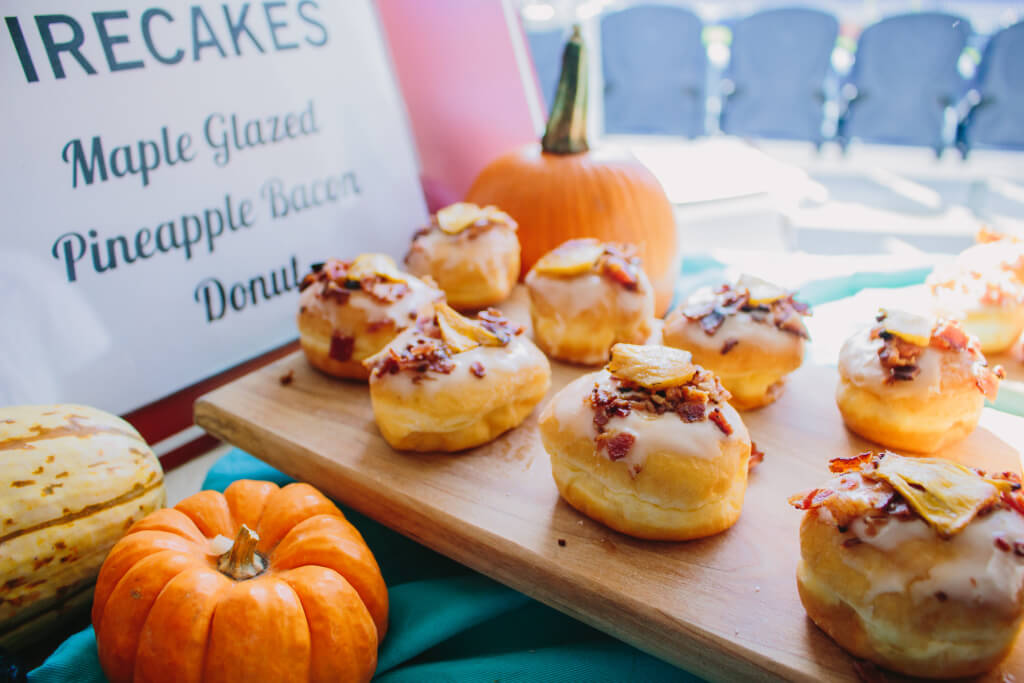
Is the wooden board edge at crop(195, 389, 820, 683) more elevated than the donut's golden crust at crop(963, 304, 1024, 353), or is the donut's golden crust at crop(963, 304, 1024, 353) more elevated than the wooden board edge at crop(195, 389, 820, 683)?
the donut's golden crust at crop(963, 304, 1024, 353)

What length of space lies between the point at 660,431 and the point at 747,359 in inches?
16.9

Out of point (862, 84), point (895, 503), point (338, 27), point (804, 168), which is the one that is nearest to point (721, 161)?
point (338, 27)

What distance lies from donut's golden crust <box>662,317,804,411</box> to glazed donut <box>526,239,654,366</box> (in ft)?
0.62

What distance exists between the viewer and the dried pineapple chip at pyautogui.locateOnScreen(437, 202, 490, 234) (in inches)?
76.8

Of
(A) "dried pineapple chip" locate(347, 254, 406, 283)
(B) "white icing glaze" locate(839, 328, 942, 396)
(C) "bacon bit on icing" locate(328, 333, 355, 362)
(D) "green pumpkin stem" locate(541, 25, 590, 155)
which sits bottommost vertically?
(B) "white icing glaze" locate(839, 328, 942, 396)

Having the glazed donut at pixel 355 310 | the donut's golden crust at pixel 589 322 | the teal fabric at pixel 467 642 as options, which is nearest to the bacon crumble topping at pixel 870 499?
the teal fabric at pixel 467 642

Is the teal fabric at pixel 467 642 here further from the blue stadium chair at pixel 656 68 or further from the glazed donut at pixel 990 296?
the blue stadium chair at pixel 656 68

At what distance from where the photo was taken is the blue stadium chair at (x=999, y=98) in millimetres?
6508

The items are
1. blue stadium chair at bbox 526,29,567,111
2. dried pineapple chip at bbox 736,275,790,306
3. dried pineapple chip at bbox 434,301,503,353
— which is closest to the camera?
dried pineapple chip at bbox 434,301,503,353

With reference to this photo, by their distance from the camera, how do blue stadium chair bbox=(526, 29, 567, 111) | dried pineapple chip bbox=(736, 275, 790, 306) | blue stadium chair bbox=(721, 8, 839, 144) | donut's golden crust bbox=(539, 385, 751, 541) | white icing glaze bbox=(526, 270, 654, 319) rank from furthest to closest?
blue stadium chair bbox=(526, 29, 567, 111) → blue stadium chair bbox=(721, 8, 839, 144) → white icing glaze bbox=(526, 270, 654, 319) → dried pineapple chip bbox=(736, 275, 790, 306) → donut's golden crust bbox=(539, 385, 751, 541)

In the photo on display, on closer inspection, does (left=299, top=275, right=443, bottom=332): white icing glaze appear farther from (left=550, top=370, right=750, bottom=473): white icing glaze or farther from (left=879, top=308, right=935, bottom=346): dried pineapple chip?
(left=879, top=308, right=935, bottom=346): dried pineapple chip

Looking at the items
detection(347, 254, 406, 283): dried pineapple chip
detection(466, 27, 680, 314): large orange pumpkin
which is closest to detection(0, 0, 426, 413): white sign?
detection(347, 254, 406, 283): dried pineapple chip

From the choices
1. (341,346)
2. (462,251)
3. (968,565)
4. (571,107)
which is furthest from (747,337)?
(571,107)

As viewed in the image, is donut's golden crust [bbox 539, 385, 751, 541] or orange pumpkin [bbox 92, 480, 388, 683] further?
donut's golden crust [bbox 539, 385, 751, 541]
